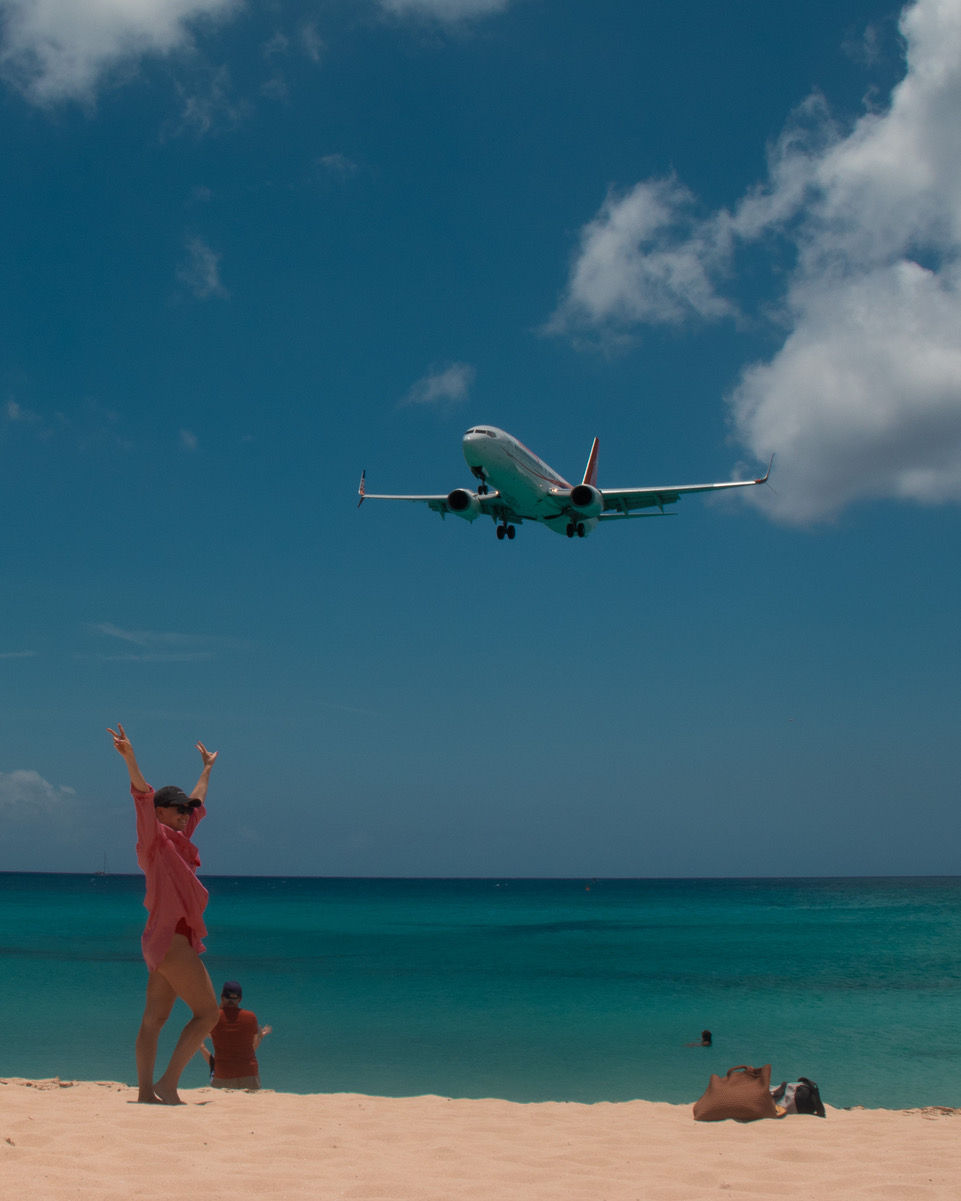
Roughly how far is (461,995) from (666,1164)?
21647 mm

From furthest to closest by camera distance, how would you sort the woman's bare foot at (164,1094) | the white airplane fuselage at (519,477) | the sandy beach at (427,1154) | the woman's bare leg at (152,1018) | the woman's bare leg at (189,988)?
the white airplane fuselage at (519,477) < the woman's bare foot at (164,1094) < the woman's bare leg at (152,1018) < the woman's bare leg at (189,988) < the sandy beach at (427,1154)

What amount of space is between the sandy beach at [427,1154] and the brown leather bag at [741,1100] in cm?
20

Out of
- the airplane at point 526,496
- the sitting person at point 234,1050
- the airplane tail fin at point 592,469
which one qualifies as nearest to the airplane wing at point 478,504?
the airplane at point 526,496

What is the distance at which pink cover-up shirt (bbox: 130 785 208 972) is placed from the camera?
5797mm

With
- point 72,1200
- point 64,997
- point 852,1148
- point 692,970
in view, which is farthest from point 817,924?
point 72,1200

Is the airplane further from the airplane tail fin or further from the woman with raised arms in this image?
the woman with raised arms

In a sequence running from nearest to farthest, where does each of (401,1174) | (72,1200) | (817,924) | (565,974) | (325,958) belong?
(72,1200) < (401,1174) < (565,974) < (325,958) < (817,924)

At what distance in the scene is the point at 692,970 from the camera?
32781 mm

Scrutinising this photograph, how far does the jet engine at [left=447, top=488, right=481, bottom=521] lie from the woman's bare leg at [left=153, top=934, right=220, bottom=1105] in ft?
74.0

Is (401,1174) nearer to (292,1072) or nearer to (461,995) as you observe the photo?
(292,1072)

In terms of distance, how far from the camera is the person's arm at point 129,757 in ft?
18.6

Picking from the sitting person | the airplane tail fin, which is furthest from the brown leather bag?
the airplane tail fin

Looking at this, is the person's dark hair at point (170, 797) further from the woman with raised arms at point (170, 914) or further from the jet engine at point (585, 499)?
the jet engine at point (585, 499)

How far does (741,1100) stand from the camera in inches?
300
